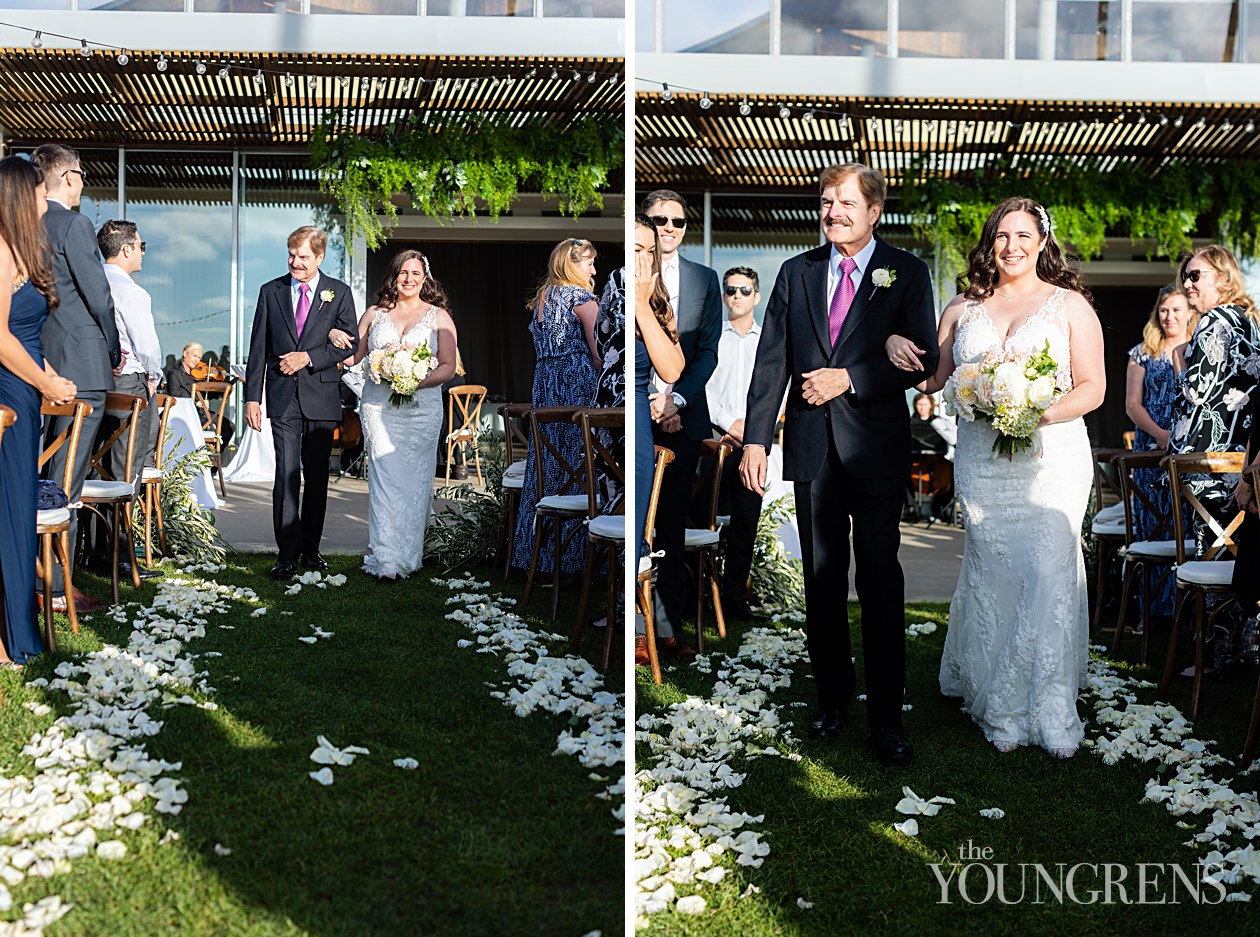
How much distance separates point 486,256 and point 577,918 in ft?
11.4

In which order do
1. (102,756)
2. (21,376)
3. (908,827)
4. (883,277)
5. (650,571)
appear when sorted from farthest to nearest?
(650,571) → (21,376) → (883,277) → (908,827) → (102,756)

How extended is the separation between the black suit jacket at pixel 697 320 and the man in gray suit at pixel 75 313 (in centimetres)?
228

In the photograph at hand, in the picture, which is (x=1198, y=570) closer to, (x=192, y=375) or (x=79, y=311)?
(x=79, y=311)

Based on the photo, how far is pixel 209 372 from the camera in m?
6.20

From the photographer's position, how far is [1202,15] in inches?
437

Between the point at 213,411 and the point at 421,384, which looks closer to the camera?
the point at 421,384

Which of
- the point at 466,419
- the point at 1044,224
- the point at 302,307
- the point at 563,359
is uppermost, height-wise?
the point at 1044,224

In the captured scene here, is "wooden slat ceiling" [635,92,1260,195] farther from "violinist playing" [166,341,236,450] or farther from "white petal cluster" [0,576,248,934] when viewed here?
"white petal cluster" [0,576,248,934]

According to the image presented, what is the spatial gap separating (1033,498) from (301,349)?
360 cm

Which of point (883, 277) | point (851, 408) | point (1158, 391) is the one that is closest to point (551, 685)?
point (851, 408)

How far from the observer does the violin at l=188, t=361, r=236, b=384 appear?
6.10m

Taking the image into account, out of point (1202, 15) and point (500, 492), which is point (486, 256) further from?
point (1202, 15)

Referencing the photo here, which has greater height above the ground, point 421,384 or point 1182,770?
point 421,384

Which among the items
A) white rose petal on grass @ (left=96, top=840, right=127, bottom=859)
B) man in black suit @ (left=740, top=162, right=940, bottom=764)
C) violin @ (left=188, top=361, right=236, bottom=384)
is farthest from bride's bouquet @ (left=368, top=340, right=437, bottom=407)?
white rose petal on grass @ (left=96, top=840, right=127, bottom=859)
